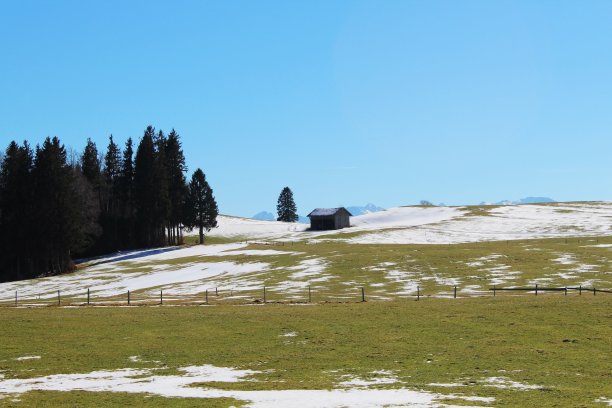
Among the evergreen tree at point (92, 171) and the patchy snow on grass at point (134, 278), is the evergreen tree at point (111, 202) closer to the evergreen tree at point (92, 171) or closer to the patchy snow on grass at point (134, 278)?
the evergreen tree at point (92, 171)

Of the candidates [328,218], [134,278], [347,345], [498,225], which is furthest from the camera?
[328,218]

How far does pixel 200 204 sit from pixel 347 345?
339ft

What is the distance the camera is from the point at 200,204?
5153 inches

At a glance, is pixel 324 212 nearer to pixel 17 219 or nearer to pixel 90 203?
pixel 90 203

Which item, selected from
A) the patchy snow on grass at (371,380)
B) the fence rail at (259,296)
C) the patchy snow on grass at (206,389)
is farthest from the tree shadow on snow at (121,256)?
the patchy snow on grass at (371,380)

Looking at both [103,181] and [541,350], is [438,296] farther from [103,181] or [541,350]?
[103,181]

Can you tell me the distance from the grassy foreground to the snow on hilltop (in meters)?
76.7

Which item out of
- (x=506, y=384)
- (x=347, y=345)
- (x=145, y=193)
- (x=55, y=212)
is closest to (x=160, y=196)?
(x=145, y=193)

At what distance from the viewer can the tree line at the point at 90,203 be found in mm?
98562

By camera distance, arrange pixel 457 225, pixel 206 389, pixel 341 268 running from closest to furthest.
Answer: pixel 206 389 → pixel 341 268 → pixel 457 225

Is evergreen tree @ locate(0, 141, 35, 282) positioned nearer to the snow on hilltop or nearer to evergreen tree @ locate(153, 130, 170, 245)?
evergreen tree @ locate(153, 130, 170, 245)

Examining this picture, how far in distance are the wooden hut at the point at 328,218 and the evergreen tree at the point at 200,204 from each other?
33.3m

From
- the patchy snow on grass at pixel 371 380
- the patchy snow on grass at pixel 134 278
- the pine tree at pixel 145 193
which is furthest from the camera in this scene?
the pine tree at pixel 145 193

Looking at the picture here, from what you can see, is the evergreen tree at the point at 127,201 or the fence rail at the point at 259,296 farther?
the evergreen tree at the point at 127,201
